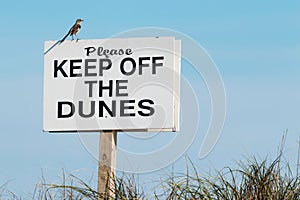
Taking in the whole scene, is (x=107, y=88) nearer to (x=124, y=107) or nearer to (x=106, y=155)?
(x=124, y=107)

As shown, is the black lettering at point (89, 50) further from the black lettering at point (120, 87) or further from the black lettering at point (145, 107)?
the black lettering at point (145, 107)

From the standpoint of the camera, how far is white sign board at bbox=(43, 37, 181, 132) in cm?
628

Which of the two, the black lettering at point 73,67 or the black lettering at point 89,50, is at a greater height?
the black lettering at point 89,50

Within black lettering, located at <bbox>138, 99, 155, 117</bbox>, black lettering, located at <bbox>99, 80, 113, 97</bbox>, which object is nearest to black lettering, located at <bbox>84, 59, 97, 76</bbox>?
black lettering, located at <bbox>99, 80, 113, 97</bbox>

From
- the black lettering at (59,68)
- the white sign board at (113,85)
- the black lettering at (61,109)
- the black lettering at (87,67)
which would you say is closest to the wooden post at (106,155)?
the white sign board at (113,85)

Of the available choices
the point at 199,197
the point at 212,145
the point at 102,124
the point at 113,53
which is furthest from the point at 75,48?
the point at 199,197

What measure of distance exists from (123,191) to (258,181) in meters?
1.02

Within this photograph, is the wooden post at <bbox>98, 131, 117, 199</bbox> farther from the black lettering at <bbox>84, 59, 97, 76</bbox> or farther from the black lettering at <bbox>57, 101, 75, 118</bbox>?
the black lettering at <bbox>84, 59, 97, 76</bbox>

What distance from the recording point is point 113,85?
6.43 metres

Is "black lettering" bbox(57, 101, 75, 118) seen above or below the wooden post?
above

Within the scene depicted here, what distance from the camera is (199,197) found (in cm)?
511

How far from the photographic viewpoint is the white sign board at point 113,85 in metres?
6.28

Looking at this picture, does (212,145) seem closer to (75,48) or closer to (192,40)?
(192,40)

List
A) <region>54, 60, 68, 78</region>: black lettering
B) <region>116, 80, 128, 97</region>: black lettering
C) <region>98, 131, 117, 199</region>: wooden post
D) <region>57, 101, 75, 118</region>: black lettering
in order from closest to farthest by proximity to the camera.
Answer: <region>98, 131, 117, 199</region>: wooden post
<region>116, 80, 128, 97</region>: black lettering
<region>57, 101, 75, 118</region>: black lettering
<region>54, 60, 68, 78</region>: black lettering
